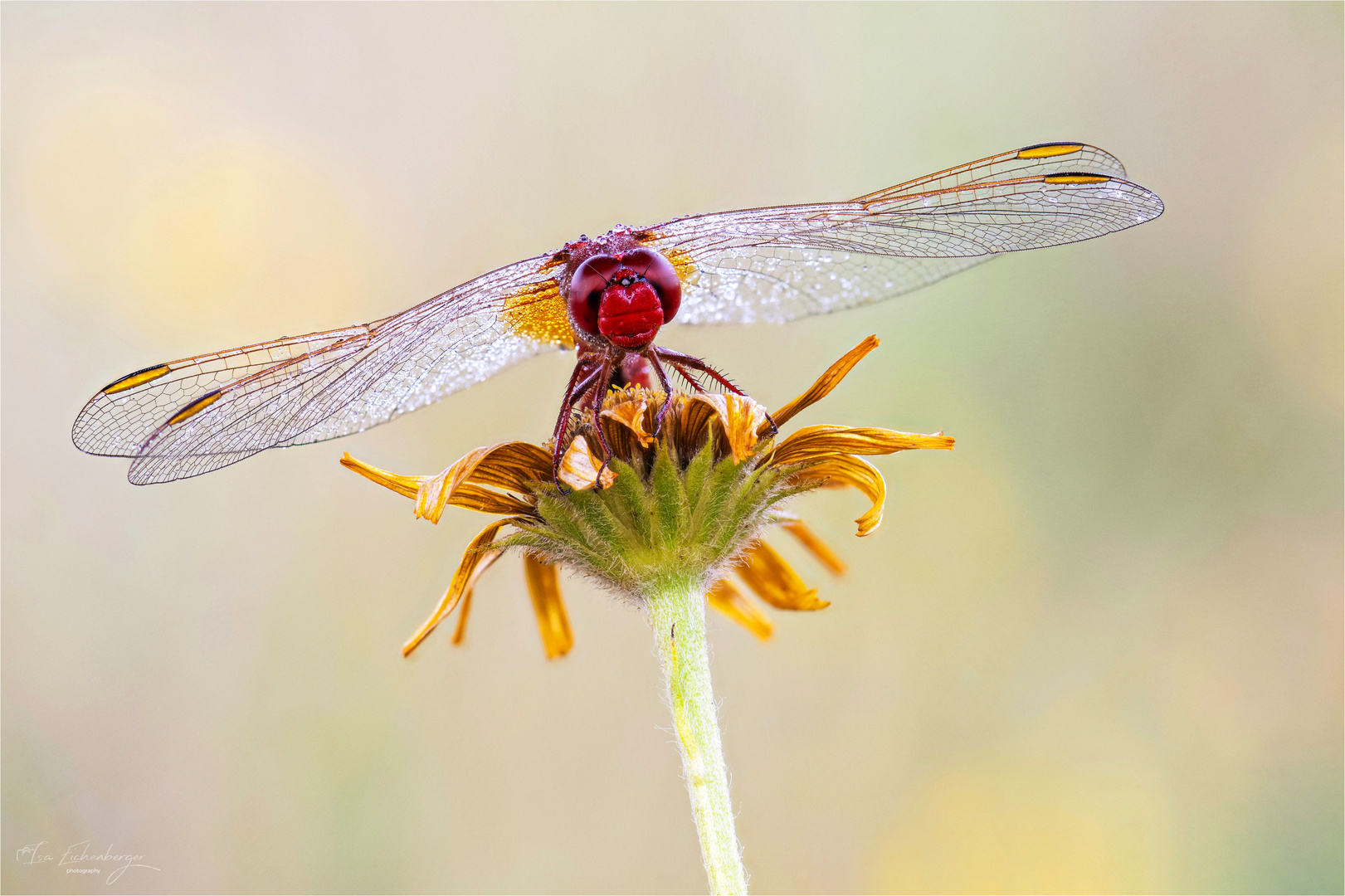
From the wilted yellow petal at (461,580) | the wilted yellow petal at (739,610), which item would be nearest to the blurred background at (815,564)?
the wilted yellow petal at (739,610)

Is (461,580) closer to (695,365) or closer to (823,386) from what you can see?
(695,365)

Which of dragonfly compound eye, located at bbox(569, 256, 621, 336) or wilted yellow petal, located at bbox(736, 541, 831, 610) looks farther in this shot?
wilted yellow petal, located at bbox(736, 541, 831, 610)

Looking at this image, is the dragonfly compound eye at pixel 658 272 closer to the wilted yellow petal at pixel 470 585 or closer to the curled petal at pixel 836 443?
the curled petal at pixel 836 443

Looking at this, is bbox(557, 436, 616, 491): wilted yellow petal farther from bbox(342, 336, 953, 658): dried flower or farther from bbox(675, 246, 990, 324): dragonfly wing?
bbox(675, 246, 990, 324): dragonfly wing

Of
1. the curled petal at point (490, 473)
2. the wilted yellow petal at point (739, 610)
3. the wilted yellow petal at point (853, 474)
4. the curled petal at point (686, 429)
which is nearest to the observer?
the curled petal at point (490, 473)

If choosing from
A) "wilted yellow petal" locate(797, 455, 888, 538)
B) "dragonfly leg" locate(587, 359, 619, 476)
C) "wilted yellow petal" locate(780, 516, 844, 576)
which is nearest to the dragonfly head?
"dragonfly leg" locate(587, 359, 619, 476)

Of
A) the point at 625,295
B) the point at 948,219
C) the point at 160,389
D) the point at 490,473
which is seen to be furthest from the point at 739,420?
the point at 160,389

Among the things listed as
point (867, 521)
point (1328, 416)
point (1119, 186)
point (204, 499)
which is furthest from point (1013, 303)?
point (204, 499)
